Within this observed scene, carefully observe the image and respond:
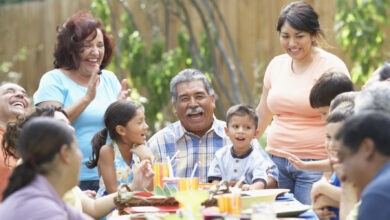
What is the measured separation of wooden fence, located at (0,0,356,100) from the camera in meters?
8.85

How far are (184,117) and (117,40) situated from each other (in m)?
5.15

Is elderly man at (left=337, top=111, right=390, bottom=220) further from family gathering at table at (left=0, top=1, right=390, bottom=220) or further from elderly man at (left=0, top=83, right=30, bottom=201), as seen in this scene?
elderly man at (left=0, top=83, right=30, bottom=201)

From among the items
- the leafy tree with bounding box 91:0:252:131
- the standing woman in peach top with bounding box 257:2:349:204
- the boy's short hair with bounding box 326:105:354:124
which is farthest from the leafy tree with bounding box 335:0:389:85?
the boy's short hair with bounding box 326:105:354:124

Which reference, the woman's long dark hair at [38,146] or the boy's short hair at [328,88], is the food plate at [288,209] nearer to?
the boy's short hair at [328,88]

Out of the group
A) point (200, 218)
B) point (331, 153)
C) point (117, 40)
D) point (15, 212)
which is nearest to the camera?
point (15, 212)

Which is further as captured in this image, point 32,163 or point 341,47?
point 341,47

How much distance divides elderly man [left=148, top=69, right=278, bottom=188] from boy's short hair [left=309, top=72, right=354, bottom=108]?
0.67m

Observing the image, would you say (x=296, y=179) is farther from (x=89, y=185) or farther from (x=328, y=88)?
(x=89, y=185)

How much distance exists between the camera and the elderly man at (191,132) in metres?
5.06

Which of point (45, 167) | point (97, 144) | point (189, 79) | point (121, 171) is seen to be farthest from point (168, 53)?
point (45, 167)

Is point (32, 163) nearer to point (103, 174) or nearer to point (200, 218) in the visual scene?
point (200, 218)

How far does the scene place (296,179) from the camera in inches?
199

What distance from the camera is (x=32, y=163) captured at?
2908mm

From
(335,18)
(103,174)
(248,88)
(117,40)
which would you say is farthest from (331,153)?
(117,40)
